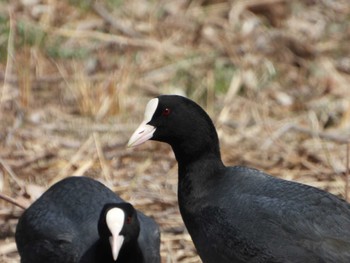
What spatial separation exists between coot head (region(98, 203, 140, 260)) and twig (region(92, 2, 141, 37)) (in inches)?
147

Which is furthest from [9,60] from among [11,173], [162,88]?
[11,173]

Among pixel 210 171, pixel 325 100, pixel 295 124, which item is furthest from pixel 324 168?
pixel 210 171

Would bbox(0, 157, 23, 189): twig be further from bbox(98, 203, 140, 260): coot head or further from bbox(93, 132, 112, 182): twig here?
bbox(98, 203, 140, 260): coot head

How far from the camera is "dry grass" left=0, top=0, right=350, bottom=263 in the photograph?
7.35m

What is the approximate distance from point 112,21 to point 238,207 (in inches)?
161

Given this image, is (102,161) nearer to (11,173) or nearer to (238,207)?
(11,173)

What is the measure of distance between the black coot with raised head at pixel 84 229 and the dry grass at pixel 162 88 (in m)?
0.40

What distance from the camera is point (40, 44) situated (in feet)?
29.3

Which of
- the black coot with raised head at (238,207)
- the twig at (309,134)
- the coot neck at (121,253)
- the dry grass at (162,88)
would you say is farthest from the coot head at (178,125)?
the twig at (309,134)

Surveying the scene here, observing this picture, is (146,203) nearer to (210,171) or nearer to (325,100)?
(210,171)

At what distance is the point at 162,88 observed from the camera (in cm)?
864

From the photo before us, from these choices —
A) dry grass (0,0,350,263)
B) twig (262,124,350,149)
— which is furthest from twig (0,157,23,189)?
twig (262,124,350,149)

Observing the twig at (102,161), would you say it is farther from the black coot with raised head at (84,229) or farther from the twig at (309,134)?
the twig at (309,134)

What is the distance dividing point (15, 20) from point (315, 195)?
13.3 ft
